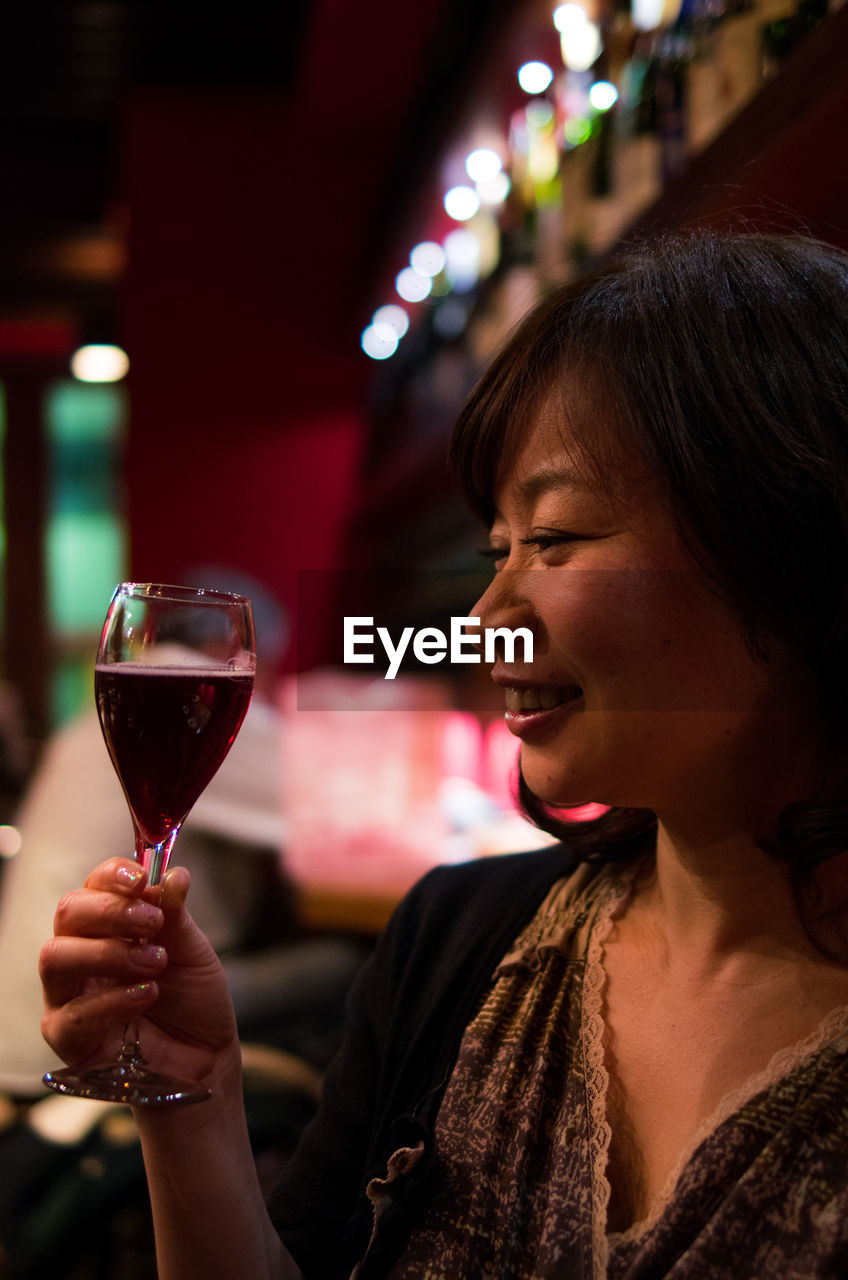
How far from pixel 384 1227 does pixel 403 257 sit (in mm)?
3700

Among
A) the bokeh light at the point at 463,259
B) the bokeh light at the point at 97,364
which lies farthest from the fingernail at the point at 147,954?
the bokeh light at the point at 97,364

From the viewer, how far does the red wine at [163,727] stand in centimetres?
84

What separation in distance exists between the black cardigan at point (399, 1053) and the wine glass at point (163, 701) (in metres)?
0.21

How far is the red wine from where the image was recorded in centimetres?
84

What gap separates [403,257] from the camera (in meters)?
4.11

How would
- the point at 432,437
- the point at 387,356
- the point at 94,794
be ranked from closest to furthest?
the point at 94,794, the point at 432,437, the point at 387,356

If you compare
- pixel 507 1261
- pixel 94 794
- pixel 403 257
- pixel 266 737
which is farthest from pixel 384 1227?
pixel 403 257

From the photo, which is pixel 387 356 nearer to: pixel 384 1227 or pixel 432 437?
pixel 432 437

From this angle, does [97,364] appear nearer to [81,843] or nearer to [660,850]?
[81,843]

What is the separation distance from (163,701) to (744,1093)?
492mm

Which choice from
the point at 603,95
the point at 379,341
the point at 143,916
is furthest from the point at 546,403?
the point at 379,341

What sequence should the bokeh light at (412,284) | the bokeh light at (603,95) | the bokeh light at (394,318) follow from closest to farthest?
the bokeh light at (603,95) < the bokeh light at (412,284) < the bokeh light at (394,318)

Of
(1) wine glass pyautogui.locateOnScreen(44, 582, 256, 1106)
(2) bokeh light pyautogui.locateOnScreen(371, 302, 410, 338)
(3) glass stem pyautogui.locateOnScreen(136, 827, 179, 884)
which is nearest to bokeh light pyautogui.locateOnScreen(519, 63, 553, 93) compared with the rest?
(2) bokeh light pyautogui.locateOnScreen(371, 302, 410, 338)

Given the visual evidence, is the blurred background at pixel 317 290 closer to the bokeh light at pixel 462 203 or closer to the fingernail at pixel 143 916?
the bokeh light at pixel 462 203
